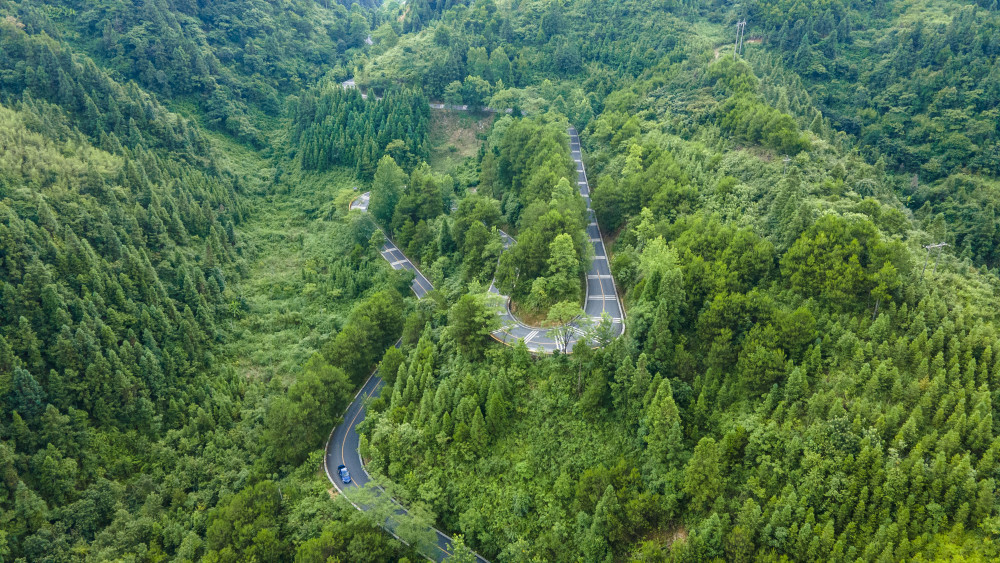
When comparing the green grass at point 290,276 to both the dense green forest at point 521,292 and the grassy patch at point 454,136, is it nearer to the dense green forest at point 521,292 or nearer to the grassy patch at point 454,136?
the dense green forest at point 521,292

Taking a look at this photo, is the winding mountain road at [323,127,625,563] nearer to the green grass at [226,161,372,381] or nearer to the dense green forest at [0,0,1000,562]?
the dense green forest at [0,0,1000,562]

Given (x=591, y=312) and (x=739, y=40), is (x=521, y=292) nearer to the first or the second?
(x=591, y=312)

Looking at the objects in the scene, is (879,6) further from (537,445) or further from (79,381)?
(79,381)

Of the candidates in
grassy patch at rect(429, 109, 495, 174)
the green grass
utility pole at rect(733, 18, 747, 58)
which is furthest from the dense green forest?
utility pole at rect(733, 18, 747, 58)

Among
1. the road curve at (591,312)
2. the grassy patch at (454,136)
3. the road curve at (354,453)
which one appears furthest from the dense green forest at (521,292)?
the road curve at (591,312)

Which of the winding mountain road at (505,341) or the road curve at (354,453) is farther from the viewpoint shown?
the winding mountain road at (505,341)

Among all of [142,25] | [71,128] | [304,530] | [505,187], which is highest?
[142,25]

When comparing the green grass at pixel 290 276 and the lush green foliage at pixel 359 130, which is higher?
the lush green foliage at pixel 359 130

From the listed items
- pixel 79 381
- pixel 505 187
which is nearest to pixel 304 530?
pixel 79 381
